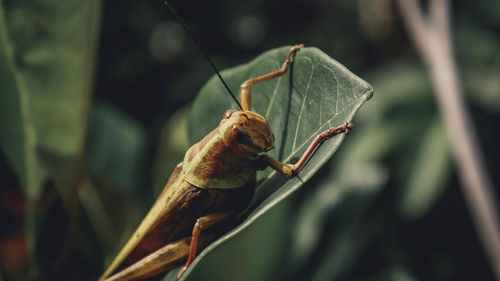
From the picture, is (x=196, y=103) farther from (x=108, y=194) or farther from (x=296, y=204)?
(x=296, y=204)

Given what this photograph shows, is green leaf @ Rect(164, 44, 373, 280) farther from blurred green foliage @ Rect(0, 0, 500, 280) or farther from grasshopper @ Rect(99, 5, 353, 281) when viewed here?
blurred green foliage @ Rect(0, 0, 500, 280)

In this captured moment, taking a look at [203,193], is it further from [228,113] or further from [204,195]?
[228,113]

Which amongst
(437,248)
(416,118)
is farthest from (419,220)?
(416,118)

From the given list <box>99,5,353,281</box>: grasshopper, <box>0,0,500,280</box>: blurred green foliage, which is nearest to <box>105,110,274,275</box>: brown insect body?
<box>99,5,353,281</box>: grasshopper

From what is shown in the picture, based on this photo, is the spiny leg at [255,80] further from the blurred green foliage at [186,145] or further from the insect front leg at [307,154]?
the blurred green foliage at [186,145]

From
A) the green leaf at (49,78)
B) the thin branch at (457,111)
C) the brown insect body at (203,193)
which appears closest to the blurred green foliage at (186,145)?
the green leaf at (49,78)

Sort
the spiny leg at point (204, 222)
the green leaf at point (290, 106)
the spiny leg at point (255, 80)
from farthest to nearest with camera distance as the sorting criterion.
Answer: the spiny leg at point (204, 222)
the spiny leg at point (255, 80)
the green leaf at point (290, 106)

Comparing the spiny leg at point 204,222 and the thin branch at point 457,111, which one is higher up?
the spiny leg at point 204,222
